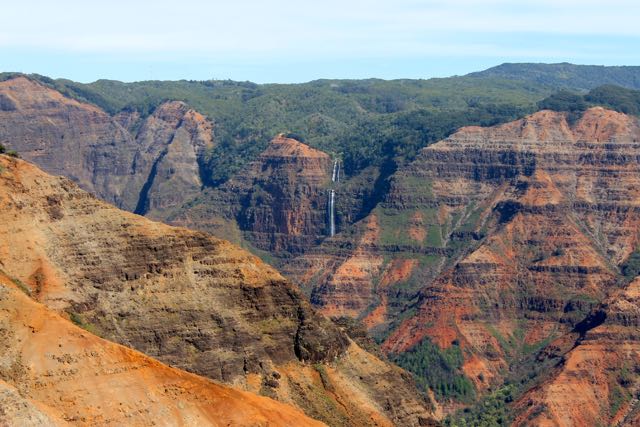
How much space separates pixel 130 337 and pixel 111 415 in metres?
25.7

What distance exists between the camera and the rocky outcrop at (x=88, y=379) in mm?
122500

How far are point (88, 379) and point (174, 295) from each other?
29043 millimetres

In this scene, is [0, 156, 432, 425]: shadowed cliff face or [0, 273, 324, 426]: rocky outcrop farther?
[0, 156, 432, 425]: shadowed cliff face

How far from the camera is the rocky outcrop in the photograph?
122m

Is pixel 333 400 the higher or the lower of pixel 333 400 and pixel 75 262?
the lower

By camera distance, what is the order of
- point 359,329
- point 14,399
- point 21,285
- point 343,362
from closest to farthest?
point 14,399 < point 21,285 < point 343,362 < point 359,329

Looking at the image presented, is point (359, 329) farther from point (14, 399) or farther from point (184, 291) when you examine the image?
point (14, 399)

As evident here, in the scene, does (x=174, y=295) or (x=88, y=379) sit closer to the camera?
(x=88, y=379)

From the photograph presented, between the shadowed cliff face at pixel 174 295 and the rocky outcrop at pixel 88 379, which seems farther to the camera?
the shadowed cliff face at pixel 174 295

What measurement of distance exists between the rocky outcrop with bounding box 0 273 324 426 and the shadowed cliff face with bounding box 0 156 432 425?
15947 mm

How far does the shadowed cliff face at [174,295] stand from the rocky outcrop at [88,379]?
15947mm

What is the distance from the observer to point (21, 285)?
142 m

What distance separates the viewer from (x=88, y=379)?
408ft

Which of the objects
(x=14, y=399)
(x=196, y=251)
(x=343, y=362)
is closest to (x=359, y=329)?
(x=343, y=362)
